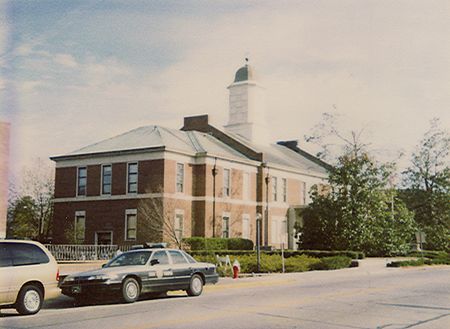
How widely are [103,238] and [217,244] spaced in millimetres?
7846

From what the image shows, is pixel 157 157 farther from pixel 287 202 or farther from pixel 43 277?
pixel 43 277

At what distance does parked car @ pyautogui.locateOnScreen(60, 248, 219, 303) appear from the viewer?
16.0 metres

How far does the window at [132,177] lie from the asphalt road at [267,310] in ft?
74.8

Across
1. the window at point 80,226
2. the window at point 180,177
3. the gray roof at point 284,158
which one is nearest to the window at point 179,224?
the window at point 180,177

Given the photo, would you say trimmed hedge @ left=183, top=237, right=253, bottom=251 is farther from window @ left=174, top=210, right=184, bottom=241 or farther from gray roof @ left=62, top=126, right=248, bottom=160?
gray roof @ left=62, top=126, right=248, bottom=160

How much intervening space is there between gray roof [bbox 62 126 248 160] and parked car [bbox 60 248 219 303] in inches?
937

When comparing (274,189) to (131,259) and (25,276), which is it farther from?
(25,276)

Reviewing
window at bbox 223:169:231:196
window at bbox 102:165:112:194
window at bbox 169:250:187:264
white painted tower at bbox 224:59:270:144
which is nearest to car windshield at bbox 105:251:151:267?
window at bbox 169:250:187:264

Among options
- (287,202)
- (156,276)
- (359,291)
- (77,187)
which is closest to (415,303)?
Result: (359,291)

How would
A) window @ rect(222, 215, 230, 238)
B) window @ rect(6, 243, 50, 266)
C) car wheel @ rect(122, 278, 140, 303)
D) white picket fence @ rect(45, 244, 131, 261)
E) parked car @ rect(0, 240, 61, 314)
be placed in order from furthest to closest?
window @ rect(222, 215, 230, 238)
white picket fence @ rect(45, 244, 131, 261)
car wheel @ rect(122, 278, 140, 303)
window @ rect(6, 243, 50, 266)
parked car @ rect(0, 240, 61, 314)

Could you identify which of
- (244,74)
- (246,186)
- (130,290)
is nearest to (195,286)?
(130,290)

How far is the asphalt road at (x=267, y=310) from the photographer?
40.3ft

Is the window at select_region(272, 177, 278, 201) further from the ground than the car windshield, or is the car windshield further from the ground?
the window at select_region(272, 177, 278, 201)

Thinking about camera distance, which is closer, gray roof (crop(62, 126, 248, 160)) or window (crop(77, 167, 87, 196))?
gray roof (crop(62, 126, 248, 160))
